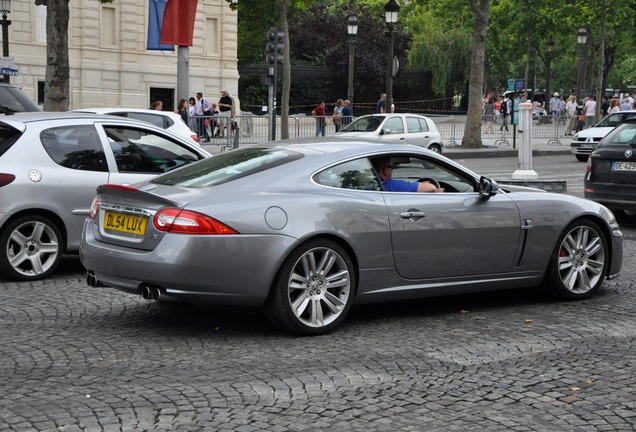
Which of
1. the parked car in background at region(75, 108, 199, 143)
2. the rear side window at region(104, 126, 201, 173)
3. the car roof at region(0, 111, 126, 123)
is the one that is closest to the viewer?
the car roof at region(0, 111, 126, 123)

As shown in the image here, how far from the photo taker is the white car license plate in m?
13.5

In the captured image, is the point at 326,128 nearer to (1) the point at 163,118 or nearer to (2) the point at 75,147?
(1) the point at 163,118

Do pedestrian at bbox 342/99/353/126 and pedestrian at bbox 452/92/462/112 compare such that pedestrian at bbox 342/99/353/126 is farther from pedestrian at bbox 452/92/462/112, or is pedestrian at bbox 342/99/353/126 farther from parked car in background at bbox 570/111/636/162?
pedestrian at bbox 452/92/462/112

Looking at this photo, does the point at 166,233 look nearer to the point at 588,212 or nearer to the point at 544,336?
the point at 544,336

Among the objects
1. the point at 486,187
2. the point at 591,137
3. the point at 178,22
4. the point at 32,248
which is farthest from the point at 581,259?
the point at 591,137

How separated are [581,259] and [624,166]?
553 centimetres

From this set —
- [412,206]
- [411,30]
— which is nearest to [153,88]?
[411,30]

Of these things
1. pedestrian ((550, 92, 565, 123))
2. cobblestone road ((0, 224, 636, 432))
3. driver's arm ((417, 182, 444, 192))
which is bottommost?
cobblestone road ((0, 224, 636, 432))

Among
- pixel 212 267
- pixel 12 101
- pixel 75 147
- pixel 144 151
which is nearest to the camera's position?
pixel 212 267

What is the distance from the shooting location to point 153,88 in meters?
48.0

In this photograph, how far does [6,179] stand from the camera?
895cm

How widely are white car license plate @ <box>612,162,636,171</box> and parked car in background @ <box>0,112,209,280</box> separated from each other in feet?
21.7

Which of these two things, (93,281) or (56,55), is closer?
(93,281)

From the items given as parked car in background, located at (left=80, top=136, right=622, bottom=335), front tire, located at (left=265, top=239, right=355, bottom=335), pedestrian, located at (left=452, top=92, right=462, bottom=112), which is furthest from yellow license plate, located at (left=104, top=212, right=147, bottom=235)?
pedestrian, located at (left=452, top=92, right=462, bottom=112)
